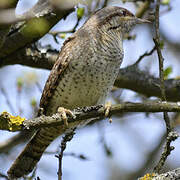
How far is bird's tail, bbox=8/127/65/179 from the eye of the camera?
397cm

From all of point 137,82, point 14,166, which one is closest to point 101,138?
point 137,82

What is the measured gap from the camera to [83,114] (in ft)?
9.59

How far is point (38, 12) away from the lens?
3.66 meters

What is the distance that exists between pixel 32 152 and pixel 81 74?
102 cm

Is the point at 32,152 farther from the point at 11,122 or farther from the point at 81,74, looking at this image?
the point at 11,122

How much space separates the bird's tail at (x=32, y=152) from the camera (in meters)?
3.97

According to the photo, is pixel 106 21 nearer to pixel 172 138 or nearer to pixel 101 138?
pixel 101 138

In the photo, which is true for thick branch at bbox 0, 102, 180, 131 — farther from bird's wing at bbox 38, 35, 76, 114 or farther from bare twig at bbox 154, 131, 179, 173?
bird's wing at bbox 38, 35, 76, 114

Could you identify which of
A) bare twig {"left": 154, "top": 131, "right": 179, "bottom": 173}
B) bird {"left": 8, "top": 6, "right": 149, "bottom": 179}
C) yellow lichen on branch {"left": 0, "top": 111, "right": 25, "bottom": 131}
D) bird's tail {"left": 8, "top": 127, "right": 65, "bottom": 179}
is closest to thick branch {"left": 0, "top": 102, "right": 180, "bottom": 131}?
yellow lichen on branch {"left": 0, "top": 111, "right": 25, "bottom": 131}

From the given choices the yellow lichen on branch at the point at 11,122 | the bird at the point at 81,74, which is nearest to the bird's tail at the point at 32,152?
the bird at the point at 81,74

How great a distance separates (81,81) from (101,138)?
128 cm

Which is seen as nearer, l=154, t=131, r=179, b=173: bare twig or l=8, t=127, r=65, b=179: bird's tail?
l=154, t=131, r=179, b=173: bare twig

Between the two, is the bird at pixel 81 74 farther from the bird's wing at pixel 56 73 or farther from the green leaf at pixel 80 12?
the green leaf at pixel 80 12

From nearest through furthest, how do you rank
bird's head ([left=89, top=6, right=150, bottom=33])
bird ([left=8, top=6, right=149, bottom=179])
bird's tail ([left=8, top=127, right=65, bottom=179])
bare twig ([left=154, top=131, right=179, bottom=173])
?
bare twig ([left=154, top=131, right=179, bottom=173]) → bird ([left=8, top=6, right=149, bottom=179]) → bird's tail ([left=8, top=127, right=65, bottom=179]) → bird's head ([left=89, top=6, right=150, bottom=33])
